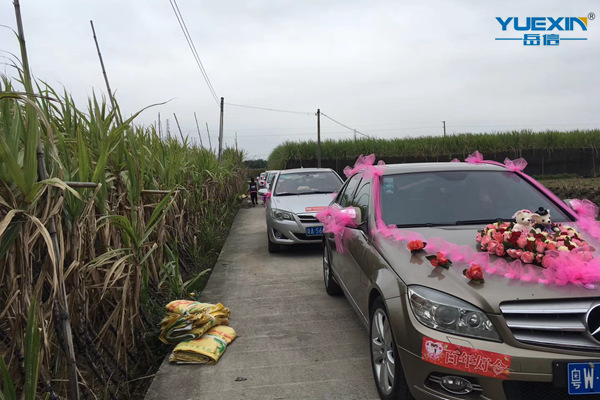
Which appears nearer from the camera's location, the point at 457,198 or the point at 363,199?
the point at 457,198

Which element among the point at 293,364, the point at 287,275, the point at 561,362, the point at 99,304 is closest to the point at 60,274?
the point at 99,304

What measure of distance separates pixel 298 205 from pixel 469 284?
5.19 meters

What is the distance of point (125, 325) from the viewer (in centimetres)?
309

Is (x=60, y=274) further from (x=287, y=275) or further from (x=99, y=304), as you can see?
(x=287, y=275)

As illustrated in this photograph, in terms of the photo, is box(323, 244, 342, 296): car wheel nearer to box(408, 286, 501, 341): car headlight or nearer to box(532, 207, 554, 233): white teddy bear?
box(532, 207, 554, 233): white teddy bear

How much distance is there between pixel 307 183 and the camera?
8469 millimetres

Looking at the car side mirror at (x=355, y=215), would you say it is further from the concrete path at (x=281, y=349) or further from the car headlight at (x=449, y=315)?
the car headlight at (x=449, y=315)

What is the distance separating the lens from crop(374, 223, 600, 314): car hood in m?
2.11

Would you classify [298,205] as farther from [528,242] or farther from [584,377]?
[584,377]

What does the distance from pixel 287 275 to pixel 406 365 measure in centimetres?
384

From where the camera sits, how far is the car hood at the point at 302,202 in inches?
281

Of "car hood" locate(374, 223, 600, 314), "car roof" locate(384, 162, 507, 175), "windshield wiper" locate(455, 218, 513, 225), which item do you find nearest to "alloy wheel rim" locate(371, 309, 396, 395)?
"car hood" locate(374, 223, 600, 314)

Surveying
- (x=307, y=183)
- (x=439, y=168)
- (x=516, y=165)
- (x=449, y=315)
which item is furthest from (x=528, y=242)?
(x=307, y=183)

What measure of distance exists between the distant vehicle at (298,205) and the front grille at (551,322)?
4887 mm
